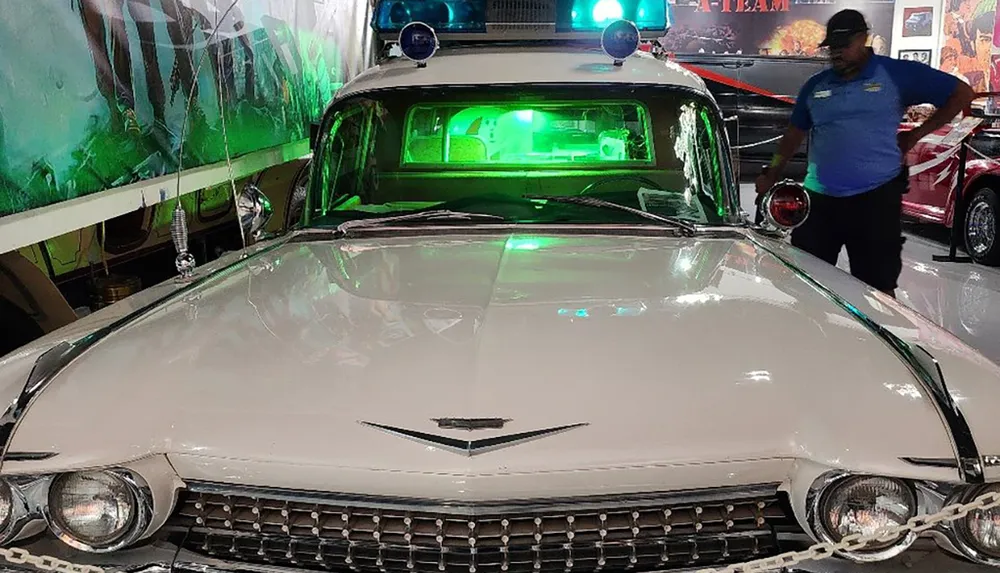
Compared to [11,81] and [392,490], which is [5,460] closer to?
[392,490]

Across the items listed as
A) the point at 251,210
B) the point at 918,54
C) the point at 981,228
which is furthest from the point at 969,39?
the point at 251,210

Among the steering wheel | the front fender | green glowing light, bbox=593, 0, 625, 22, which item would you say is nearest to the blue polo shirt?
green glowing light, bbox=593, 0, 625, 22

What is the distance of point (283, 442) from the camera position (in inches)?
68.2

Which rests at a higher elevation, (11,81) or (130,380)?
(11,81)

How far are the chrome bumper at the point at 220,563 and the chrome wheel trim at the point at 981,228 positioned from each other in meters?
7.00

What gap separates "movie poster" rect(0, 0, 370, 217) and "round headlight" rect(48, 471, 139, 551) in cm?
131

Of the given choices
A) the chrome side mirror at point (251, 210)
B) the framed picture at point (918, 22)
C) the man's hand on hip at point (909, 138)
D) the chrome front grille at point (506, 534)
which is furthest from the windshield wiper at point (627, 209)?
the framed picture at point (918, 22)

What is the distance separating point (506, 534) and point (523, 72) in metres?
2.17

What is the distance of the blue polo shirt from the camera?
446 cm

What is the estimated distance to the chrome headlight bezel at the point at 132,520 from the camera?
178 centimetres

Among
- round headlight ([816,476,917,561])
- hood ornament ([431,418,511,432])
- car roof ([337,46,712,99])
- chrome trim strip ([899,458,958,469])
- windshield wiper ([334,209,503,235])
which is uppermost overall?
car roof ([337,46,712,99])

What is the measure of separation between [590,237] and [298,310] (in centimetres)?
110

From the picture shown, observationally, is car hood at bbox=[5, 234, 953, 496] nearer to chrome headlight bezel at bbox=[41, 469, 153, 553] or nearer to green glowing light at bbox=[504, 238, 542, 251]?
chrome headlight bezel at bbox=[41, 469, 153, 553]

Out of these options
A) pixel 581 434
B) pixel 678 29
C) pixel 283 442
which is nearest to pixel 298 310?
pixel 283 442
